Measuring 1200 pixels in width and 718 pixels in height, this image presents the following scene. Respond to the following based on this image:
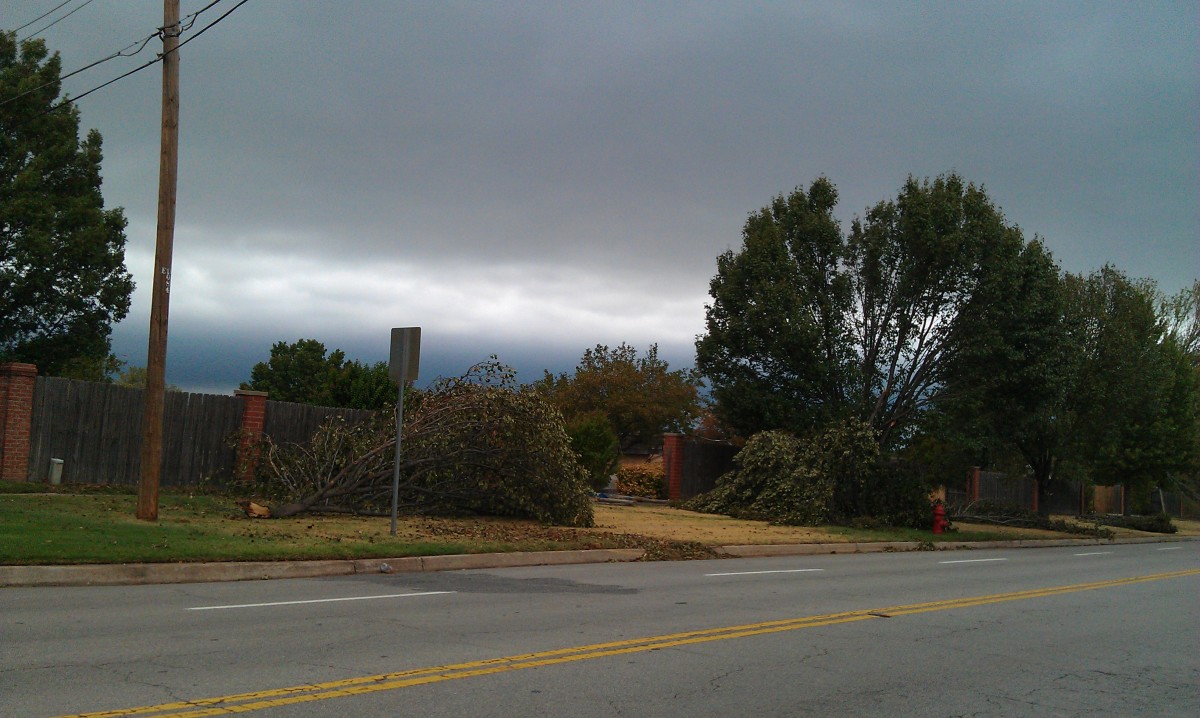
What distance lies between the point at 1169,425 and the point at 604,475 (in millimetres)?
23141

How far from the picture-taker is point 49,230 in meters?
28.2

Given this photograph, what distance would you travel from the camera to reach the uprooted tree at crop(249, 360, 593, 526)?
18.7 meters

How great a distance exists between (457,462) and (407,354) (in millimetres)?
4144

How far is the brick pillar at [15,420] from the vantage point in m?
18.8

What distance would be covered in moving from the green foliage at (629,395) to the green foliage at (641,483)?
14.0 m

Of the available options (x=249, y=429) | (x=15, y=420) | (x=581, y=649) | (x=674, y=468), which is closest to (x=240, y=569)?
(x=581, y=649)

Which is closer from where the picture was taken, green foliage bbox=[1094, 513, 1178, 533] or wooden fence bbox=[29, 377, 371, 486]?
wooden fence bbox=[29, 377, 371, 486]

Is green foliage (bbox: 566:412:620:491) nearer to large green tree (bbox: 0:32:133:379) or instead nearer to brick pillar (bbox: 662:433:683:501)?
brick pillar (bbox: 662:433:683:501)

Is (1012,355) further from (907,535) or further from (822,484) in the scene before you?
(822,484)

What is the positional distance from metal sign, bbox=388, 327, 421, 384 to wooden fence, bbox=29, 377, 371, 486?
698 cm

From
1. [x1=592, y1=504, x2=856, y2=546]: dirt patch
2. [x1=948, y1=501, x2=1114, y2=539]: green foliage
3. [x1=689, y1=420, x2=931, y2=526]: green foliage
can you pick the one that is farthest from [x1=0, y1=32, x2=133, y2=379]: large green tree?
[x1=948, y1=501, x2=1114, y2=539]: green foliage

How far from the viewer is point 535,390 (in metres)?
20.3

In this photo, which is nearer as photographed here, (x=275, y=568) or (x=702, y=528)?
(x=275, y=568)

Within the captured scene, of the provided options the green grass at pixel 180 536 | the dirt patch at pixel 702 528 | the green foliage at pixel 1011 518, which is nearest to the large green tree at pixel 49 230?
the green grass at pixel 180 536
